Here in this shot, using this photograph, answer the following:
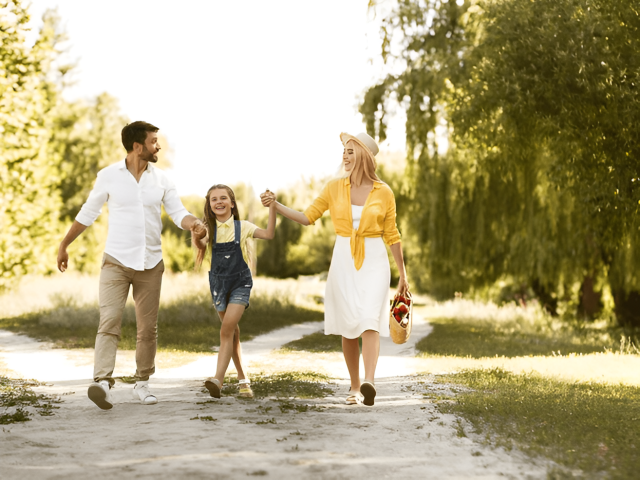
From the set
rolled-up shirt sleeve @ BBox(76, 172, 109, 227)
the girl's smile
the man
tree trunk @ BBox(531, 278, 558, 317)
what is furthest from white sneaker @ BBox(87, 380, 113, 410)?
tree trunk @ BBox(531, 278, 558, 317)

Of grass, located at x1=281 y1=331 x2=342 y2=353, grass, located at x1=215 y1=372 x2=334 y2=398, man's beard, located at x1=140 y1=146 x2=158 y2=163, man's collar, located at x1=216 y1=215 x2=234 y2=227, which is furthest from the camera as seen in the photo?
grass, located at x1=281 y1=331 x2=342 y2=353

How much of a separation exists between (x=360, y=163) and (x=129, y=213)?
7.44 ft

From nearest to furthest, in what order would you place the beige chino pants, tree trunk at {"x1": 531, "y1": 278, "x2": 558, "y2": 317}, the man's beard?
1. the beige chino pants
2. the man's beard
3. tree trunk at {"x1": 531, "y1": 278, "x2": 558, "y2": 317}

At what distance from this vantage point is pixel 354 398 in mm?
6992

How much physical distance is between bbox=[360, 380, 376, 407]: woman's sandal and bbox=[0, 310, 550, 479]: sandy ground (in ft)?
0.35

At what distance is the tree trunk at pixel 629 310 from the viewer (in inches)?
842

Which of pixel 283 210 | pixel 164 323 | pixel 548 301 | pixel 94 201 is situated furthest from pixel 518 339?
pixel 94 201

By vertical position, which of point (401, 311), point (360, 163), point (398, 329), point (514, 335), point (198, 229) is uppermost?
point (360, 163)

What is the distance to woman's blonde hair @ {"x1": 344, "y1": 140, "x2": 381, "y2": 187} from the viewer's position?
7.08 meters

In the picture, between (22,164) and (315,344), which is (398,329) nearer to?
(315,344)

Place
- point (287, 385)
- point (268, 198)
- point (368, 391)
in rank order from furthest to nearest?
point (287, 385)
point (268, 198)
point (368, 391)

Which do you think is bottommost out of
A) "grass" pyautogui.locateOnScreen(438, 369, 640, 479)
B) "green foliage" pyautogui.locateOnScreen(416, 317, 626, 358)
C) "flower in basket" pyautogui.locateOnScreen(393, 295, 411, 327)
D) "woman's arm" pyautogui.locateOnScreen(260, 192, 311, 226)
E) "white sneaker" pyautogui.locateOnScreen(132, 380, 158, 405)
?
"green foliage" pyautogui.locateOnScreen(416, 317, 626, 358)

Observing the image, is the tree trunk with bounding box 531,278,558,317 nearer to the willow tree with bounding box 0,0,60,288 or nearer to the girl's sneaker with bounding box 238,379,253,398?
the willow tree with bounding box 0,0,60,288

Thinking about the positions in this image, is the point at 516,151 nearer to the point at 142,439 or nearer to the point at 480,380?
the point at 480,380
